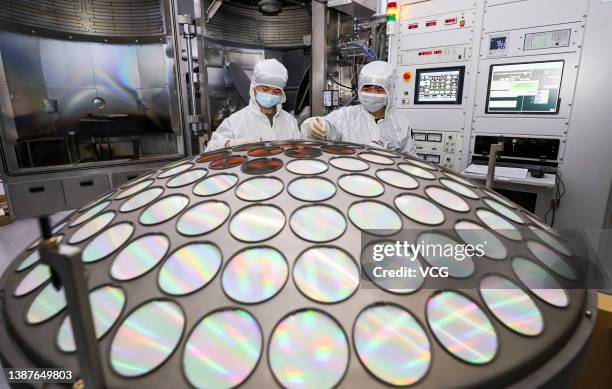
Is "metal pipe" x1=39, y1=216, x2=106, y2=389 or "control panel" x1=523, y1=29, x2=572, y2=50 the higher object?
"control panel" x1=523, y1=29, x2=572, y2=50

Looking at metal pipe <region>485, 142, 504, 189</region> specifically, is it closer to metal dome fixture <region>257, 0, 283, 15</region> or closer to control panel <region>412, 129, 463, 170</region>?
control panel <region>412, 129, 463, 170</region>

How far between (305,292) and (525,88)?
3.41m

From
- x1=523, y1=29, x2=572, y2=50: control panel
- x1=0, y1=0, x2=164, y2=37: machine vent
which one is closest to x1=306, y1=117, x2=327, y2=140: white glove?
x1=523, y1=29, x2=572, y2=50: control panel

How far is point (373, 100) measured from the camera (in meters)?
2.70

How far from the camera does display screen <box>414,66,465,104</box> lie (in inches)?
137

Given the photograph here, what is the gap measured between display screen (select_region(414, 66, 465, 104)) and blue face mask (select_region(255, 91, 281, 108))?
184 centimetres

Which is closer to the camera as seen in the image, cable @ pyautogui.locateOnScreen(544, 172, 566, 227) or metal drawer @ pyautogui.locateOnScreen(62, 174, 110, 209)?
cable @ pyautogui.locateOnScreen(544, 172, 566, 227)

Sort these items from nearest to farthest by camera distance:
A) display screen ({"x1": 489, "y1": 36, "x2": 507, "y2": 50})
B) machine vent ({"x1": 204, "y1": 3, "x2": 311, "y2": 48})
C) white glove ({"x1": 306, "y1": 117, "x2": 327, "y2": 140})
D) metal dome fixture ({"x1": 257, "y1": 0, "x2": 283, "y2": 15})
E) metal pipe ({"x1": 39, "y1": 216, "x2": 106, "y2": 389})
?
metal pipe ({"x1": 39, "y1": 216, "x2": 106, "y2": 389}) → white glove ({"x1": 306, "y1": 117, "x2": 327, "y2": 140}) → display screen ({"x1": 489, "y1": 36, "x2": 507, "y2": 50}) → metal dome fixture ({"x1": 257, "y1": 0, "x2": 283, "y2": 15}) → machine vent ({"x1": 204, "y1": 3, "x2": 311, "y2": 48})

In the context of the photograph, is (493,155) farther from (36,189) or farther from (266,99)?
(36,189)

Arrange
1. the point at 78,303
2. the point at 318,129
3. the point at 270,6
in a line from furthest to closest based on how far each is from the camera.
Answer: the point at 270,6 < the point at 318,129 < the point at 78,303

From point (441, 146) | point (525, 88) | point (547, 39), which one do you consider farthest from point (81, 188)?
point (547, 39)

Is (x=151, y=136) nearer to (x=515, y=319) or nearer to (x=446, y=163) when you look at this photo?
(x=446, y=163)

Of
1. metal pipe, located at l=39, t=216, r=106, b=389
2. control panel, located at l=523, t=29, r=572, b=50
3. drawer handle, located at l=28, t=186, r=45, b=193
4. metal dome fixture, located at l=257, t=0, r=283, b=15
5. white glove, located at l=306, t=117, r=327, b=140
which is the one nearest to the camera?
metal pipe, located at l=39, t=216, r=106, b=389

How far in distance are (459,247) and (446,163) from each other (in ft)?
10.4
